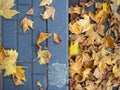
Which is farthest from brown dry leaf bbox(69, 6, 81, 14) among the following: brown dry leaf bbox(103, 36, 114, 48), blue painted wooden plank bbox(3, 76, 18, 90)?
blue painted wooden plank bbox(3, 76, 18, 90)

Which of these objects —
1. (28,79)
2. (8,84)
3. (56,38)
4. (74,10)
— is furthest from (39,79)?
(74,10)

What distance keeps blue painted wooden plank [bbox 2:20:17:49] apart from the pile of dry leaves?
1.65ft

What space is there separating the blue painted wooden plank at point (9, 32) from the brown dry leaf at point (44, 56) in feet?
0.69

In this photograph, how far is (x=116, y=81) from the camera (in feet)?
9.03

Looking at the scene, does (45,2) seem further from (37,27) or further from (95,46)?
(95,46)

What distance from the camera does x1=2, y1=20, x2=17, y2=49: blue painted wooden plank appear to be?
7.84 ft

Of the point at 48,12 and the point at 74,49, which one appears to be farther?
the point at 74,49

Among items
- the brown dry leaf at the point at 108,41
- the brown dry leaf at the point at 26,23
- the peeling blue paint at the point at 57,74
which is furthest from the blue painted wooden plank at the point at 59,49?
the brown dry leaf at the point at 108,41

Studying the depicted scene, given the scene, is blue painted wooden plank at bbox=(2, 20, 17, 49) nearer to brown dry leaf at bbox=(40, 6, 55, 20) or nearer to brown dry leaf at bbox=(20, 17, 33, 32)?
brown dry leaf at bbox=(20, 17, 33, 32)

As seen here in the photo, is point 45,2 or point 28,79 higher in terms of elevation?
point 45,2

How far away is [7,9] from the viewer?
92.7 inches

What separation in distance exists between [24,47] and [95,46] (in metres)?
0.66

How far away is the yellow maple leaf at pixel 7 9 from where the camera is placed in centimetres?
235

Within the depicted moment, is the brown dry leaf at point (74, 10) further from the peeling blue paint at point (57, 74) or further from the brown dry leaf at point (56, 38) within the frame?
the peeling blue paint at point (57, 74)
